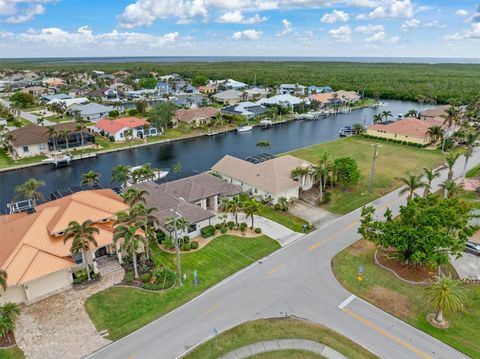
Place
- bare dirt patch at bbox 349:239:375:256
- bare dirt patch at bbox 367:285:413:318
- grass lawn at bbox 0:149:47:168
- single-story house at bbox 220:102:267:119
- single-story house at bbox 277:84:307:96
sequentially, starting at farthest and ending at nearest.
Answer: single-story house at bbox 277:84:307:96
single-story house at bbox 220:102:267:119
grass lawn at bbox 0:149:47:168
bare dirt patch at bbox 349:239:375:256
bare dirt patch at bbox 367:285:413:318

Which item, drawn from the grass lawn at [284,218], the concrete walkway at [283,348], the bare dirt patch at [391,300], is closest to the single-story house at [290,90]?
the grass lawn at [284,218]

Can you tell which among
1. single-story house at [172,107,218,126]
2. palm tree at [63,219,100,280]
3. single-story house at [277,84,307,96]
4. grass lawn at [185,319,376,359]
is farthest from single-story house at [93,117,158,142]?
single-story house at [277,84,307,96]

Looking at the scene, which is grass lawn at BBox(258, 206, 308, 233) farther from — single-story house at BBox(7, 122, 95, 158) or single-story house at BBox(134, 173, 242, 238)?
single-story house at BBox(7, 122, 95, 158)

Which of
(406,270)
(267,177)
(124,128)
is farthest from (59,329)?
(124,128)

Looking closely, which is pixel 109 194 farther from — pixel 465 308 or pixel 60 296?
pixel 465 308

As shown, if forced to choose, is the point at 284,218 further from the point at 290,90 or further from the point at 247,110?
the point at 290,90

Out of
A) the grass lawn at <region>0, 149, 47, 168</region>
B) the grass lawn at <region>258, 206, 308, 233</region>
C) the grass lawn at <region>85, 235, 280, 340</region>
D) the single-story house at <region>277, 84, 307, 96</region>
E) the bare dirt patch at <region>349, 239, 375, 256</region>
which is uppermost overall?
the single-story house at <region>277, 84, 307, 96</region>
